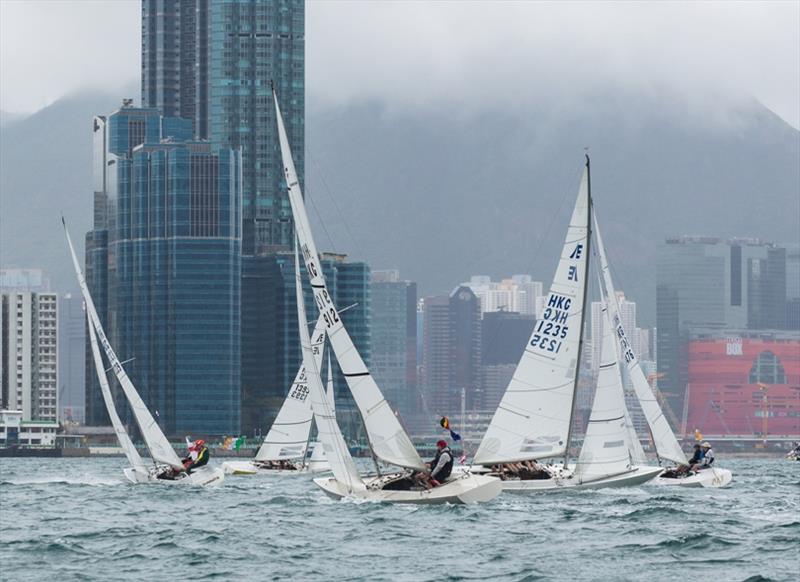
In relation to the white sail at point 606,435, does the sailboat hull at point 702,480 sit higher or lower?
lower

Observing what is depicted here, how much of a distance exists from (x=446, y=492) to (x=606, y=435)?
9874mm

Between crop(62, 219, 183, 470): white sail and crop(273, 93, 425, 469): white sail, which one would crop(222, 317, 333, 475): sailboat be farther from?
crop(273, 93, 425, 469): white sail

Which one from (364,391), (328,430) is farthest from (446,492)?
(328,430)

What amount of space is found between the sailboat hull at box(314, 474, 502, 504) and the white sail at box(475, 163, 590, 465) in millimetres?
3750

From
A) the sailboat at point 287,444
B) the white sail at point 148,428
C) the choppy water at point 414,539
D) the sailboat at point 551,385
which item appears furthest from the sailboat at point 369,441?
the sailboat at point 287,444

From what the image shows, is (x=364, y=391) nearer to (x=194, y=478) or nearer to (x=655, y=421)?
(x=194, y=478)

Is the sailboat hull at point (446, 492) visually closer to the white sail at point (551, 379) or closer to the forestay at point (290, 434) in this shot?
the white sail at point (551, 379)

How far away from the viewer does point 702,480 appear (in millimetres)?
74562

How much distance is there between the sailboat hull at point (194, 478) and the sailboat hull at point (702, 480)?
18.1 meters

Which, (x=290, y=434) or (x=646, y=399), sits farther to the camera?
(x=290, y=434)

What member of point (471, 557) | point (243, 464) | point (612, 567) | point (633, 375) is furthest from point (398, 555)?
point (243, 464)

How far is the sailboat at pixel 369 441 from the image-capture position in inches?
2196

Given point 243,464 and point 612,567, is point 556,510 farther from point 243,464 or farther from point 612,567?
point 243,464

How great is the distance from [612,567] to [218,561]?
9196mm
